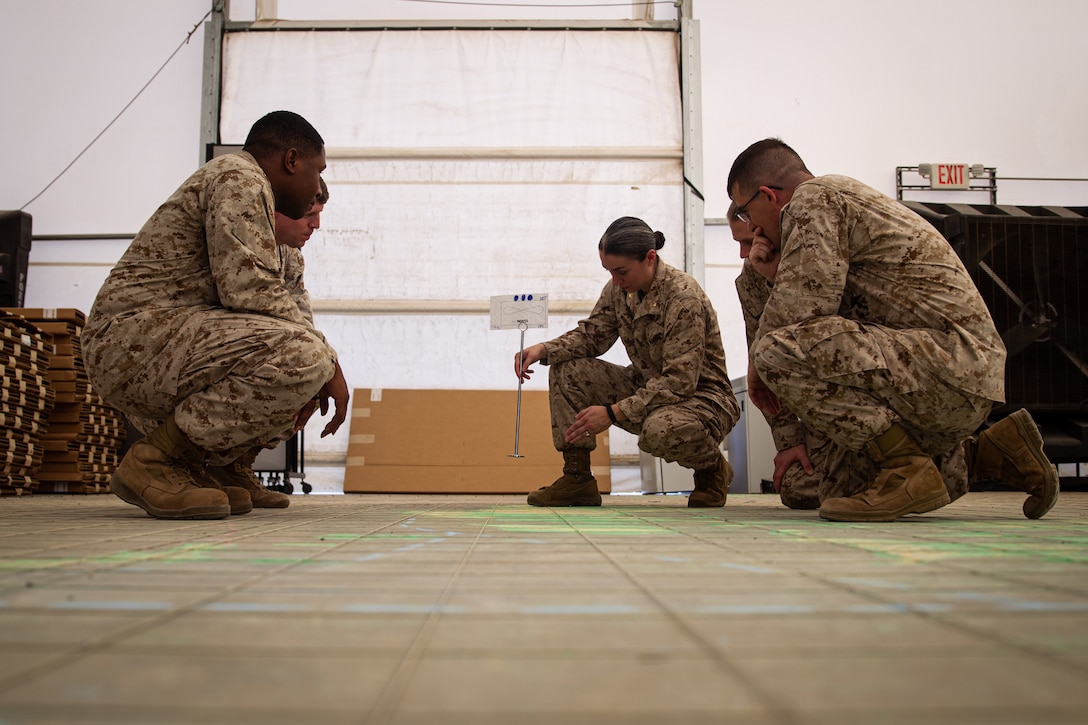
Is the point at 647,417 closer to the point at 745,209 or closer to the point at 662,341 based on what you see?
the point at 662,341

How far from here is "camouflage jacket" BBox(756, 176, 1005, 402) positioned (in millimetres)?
2072

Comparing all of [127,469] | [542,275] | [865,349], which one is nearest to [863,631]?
[865,349]

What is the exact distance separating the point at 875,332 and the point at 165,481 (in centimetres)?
189

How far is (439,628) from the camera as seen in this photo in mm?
742

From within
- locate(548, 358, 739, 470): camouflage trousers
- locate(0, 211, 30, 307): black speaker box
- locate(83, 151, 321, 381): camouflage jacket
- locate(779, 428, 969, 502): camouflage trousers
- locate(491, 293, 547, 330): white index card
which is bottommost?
locate(779, 428, 969, 502): camouflage trousers

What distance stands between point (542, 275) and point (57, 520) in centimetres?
436

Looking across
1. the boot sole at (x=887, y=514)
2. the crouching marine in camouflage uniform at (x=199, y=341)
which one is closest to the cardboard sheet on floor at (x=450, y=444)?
the crouching marine in camouflage uniform at (x=199, y=341)

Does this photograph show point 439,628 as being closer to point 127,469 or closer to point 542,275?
point 127,469

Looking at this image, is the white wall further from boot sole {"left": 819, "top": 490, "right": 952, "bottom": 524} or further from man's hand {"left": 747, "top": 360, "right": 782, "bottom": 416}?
boot sole {"left": 819, "top": 490, "right": 952, "bottom": 524}

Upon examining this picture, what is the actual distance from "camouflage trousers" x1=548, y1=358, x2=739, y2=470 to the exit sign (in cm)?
456

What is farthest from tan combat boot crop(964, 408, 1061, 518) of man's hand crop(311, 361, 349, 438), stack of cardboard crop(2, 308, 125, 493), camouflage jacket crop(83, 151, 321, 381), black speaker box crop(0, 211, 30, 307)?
black speaker box crop(0, 211, 30, 307)

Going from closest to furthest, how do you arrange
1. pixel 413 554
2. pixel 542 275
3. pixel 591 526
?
pixel 413 554 < pixel 591 526 < pixel 542 275

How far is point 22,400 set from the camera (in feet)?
→ 13.9

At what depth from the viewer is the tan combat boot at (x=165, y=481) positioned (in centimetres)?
210
